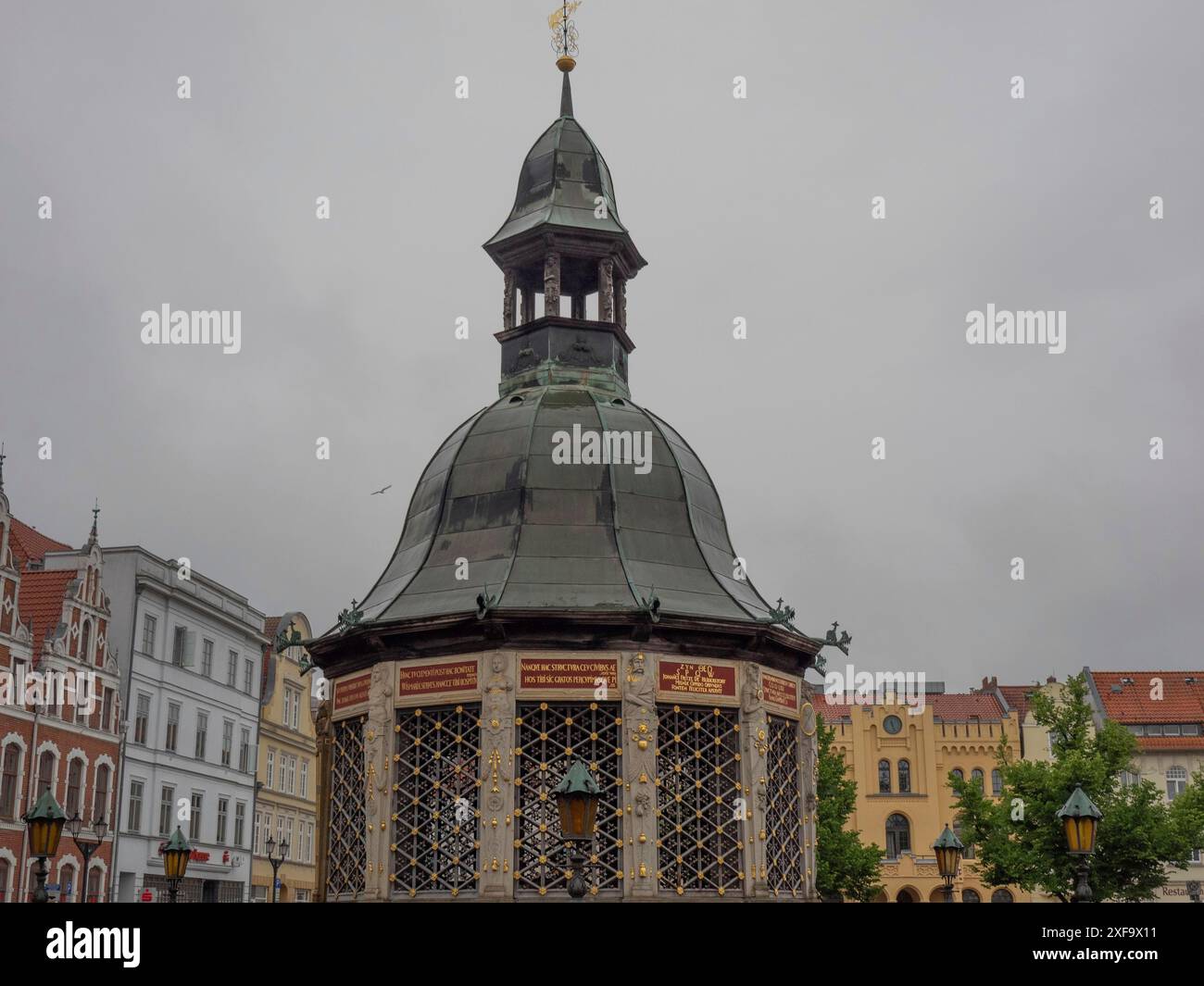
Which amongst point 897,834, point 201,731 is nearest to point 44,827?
point 201,731

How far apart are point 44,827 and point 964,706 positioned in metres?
71.9

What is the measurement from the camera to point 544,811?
23406 mm

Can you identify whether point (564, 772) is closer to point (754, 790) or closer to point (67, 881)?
point (754, 790)

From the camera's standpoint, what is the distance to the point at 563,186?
3083cm

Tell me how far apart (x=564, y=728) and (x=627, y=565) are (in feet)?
11.3

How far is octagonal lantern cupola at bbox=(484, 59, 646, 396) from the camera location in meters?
29.5

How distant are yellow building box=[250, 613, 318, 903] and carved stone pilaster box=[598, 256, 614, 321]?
39428mm

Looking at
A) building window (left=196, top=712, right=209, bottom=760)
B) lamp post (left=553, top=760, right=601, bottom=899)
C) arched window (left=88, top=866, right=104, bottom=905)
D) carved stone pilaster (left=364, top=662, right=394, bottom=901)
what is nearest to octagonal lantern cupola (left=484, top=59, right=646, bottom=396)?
carved stone pilaster (left=364, top=662, right=394, bottom=901)

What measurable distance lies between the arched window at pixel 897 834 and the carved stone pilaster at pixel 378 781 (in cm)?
6418

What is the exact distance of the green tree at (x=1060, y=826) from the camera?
39.0m

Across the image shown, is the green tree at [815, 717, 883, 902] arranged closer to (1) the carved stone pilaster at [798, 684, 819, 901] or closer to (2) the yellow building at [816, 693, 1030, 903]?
(1) the carved stone pilaster at [798, 684, 819, 901]

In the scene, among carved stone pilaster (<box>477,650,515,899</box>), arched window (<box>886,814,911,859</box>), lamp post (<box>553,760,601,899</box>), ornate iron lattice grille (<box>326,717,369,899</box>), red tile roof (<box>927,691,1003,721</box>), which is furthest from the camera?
red tile roof (<box>927,691,1003,721</box>)
